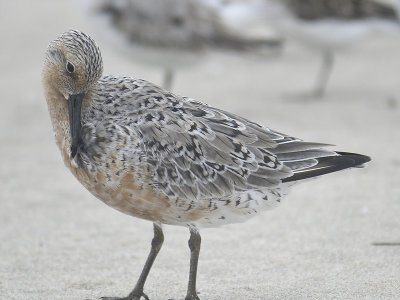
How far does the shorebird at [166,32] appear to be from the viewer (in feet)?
36.5

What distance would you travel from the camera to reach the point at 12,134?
10.5 metres

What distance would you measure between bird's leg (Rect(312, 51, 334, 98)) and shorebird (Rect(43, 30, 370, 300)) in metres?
6.11

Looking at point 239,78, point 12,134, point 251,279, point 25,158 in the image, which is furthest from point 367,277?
point 239,78

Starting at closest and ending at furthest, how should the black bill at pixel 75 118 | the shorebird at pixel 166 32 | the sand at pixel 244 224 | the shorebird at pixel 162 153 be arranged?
the shorebird at pixel 162 153
the black bill at pixel 75 118
the sand at pixel 244 224
the shorebird at pixel 166 32

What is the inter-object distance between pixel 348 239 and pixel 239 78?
21.0ft

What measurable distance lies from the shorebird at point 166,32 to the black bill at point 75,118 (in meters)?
5.67

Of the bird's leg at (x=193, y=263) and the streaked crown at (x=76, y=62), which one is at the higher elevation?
the streaked crown at (x=76, y=62)

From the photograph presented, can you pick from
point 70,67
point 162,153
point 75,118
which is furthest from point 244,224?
point 70,67

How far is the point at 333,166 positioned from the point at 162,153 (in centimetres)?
125

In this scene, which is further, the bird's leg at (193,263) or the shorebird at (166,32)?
the shorebird at (166,32)

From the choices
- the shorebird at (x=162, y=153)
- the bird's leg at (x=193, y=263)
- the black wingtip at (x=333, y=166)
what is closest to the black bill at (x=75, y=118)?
the shorebird at (x=162, y=153)

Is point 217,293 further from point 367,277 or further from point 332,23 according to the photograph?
point 332,23

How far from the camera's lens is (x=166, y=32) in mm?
11250

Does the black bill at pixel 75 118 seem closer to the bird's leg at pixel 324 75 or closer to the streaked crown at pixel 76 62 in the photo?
the streaked crown at pixel 76 62
